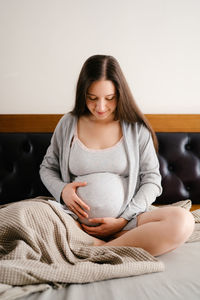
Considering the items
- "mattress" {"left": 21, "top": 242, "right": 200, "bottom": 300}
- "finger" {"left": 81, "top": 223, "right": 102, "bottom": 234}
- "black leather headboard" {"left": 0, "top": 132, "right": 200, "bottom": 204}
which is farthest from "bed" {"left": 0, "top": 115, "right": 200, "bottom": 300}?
"mattress" {"left": 21, "top": 242, "right": 200, "bottom": 300}

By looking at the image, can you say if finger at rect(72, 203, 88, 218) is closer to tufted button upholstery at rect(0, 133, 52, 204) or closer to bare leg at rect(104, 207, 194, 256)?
bare leg at rect(104, 207, 194, 256)

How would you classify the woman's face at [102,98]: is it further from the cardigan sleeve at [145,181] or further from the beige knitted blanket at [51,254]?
the beige knitted blanket at [51,254]

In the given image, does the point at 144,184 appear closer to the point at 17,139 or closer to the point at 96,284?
the point at 96,284

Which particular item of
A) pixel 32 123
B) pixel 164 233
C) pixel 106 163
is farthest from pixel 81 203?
pixel 32 123

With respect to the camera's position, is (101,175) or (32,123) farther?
(32,123)

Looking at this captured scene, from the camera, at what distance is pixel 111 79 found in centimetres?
106

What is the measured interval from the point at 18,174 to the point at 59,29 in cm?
71

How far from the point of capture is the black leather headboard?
131cm

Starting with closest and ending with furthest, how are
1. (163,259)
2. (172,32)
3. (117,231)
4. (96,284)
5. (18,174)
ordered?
(96,284) → (163,259) → (117,231) → (18,174) → (172,32)

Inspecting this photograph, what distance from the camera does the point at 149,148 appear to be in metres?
1.14

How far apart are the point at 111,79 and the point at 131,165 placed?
319mm

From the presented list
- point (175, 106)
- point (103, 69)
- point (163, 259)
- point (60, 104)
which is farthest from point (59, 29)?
point (163, 259)

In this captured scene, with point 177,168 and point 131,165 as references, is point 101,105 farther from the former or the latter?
point 177,168

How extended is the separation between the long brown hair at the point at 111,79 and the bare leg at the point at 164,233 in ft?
1.37
